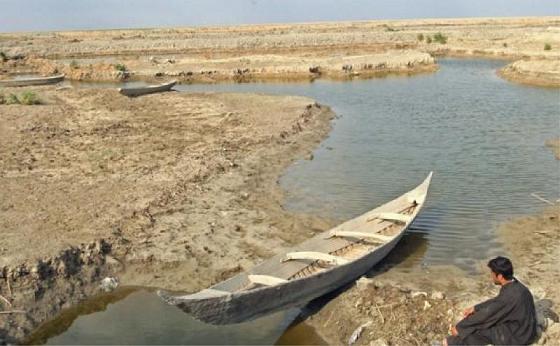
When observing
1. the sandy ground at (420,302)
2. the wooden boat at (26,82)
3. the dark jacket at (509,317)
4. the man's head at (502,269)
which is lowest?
the sandy ground at (420,302)

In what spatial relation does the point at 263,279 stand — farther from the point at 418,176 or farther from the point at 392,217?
the point at 418,176

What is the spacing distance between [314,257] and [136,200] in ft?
17.7

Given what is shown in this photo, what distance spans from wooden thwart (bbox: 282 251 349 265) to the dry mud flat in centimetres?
112

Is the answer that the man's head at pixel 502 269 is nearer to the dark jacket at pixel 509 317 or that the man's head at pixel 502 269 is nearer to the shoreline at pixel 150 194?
the dark jacket at pixel 509 317

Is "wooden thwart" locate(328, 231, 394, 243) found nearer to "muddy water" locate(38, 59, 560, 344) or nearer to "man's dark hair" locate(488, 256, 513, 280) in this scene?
"muddy water" locate(38, 59, 560, 344)

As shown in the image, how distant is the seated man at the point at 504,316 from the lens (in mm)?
6191

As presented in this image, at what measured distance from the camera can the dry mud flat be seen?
950 cm

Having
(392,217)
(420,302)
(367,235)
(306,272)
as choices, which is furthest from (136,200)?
(420,302)

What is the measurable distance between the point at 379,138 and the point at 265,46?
50492mm

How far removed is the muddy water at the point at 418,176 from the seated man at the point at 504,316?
2.47 metres

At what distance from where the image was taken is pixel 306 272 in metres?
9.12

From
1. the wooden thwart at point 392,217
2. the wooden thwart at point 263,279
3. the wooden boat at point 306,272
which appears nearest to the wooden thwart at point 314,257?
the wooden boat at point 306,272

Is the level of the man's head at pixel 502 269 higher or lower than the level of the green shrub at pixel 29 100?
lower

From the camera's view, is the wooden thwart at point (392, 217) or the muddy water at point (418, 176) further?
the wooden thwart at point (392, 217)
